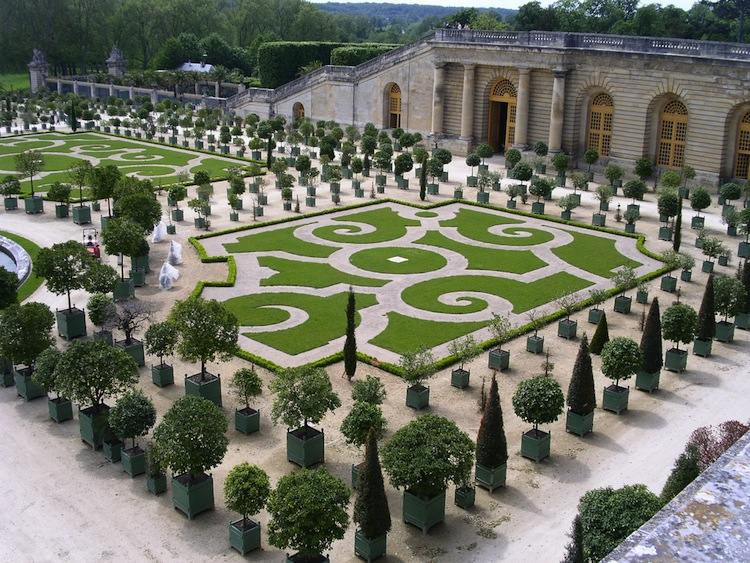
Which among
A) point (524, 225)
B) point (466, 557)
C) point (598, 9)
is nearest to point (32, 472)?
point (466, 557)

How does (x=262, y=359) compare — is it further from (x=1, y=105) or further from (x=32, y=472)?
(x=1, y=105)

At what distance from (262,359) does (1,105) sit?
252 ft

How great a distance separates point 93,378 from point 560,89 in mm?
49572

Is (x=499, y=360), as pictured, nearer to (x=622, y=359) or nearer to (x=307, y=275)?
(x=622, y=359)

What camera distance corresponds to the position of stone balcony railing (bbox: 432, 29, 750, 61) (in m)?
57.4

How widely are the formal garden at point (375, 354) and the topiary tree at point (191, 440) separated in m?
0.06

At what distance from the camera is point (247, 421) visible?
84.8 feet

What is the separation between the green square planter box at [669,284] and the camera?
38750mm

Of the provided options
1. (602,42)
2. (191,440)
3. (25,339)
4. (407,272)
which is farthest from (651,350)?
(602,42)

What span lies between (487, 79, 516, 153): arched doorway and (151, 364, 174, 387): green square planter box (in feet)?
159

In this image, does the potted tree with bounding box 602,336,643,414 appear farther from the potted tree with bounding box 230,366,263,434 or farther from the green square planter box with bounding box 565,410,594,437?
the potted tree with bounding box 230,366,263,434

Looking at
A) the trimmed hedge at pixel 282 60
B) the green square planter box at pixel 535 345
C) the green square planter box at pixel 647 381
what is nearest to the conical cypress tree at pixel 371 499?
the green square planter box at pixel 647 381

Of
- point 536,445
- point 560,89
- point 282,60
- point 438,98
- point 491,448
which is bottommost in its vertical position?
point 536,445

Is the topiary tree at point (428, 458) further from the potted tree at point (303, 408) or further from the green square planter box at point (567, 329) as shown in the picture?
the green square planter box at point (567, 329)
